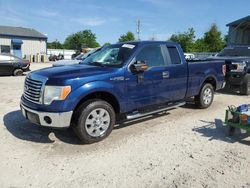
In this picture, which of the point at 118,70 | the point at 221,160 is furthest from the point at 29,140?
the point at 221,160

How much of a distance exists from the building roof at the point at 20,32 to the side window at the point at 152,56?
38.6 metres

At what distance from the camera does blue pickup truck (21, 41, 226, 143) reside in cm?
463

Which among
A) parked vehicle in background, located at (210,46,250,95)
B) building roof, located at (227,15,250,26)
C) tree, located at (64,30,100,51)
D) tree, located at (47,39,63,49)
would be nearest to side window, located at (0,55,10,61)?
parked vehicle in background, located at (210,46,250,95)

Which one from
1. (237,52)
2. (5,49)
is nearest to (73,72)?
(237,52)

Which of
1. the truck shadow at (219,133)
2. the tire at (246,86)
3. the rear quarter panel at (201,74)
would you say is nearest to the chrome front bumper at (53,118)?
the truck shadow at (219,133)

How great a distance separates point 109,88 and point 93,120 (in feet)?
2.23

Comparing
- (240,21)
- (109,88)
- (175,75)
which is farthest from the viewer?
(240,21)

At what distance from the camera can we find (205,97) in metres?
7.71

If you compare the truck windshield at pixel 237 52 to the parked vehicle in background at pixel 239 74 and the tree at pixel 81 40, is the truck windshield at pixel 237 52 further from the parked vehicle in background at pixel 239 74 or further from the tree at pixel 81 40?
the tree at pixel 81 40

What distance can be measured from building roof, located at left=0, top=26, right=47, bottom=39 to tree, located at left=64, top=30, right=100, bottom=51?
4379 cm

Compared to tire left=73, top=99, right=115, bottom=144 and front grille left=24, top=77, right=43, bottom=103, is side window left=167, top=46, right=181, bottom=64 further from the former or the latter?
front grille left=24, top=77, right=43, bottom=103

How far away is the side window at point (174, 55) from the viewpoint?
649 cm

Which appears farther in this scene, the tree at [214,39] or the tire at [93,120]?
the tree at [214,39]

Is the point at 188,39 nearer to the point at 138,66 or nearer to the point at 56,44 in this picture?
the point at 138,66
